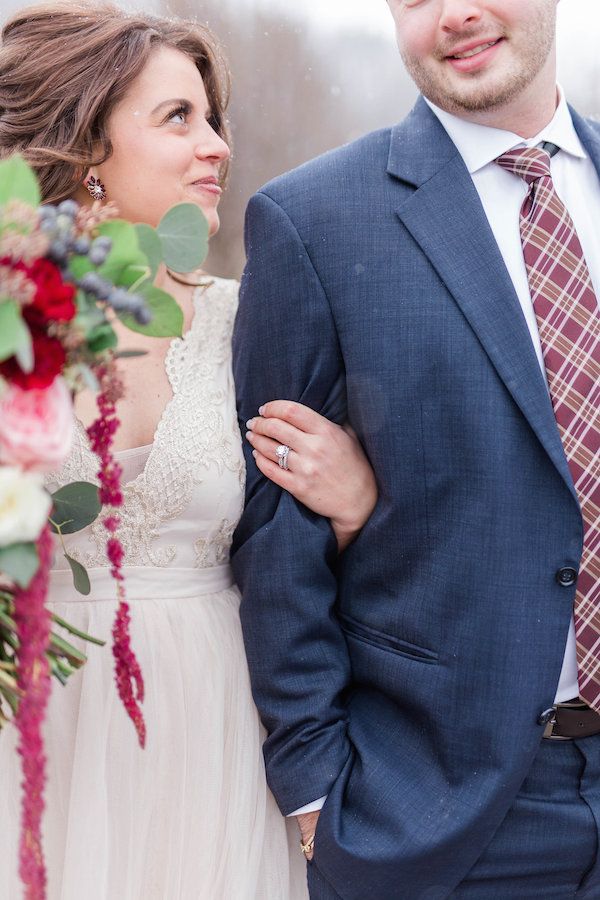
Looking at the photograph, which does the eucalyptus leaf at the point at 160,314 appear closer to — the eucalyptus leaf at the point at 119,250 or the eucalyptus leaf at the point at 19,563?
the eucalyptus leaf at the point at 119,250

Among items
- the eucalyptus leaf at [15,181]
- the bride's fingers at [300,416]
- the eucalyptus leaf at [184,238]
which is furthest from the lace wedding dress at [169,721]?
the eucalyptus leaf at [15,181]

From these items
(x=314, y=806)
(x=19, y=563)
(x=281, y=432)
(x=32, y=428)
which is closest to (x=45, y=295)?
(x=32, y=428)

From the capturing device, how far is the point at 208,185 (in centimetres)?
173

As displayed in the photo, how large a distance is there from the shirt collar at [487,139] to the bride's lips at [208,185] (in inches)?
14.6

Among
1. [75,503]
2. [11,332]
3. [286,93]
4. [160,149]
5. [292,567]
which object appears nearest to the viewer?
[11,332]

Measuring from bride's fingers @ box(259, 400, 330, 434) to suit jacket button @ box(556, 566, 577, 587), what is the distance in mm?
405

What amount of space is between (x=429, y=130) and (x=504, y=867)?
44.2 inches

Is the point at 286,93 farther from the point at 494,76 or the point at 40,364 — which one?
the point at 40,364

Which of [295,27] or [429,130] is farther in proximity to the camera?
[295,27]

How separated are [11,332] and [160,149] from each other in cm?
97

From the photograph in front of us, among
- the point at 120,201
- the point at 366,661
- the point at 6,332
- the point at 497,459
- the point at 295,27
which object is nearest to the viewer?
the point at 6,332

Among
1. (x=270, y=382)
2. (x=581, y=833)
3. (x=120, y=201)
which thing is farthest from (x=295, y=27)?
(x=581, y=833)

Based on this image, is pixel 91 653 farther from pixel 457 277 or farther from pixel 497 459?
pixel 457 277

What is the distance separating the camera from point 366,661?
160 cm
